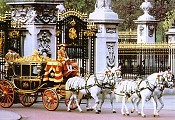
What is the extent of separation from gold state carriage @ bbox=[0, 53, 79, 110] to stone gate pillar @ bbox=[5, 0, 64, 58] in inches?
85.1

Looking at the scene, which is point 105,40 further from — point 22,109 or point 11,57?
point 22,109

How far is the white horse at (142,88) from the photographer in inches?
813

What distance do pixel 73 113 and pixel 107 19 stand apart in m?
6.49

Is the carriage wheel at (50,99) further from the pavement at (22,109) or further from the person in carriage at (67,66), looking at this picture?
A: the person in carriage at (67,66)

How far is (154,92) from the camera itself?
20.8 m

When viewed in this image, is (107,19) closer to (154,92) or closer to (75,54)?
(75,54)

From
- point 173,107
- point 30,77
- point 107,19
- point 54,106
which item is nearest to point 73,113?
point 54,106

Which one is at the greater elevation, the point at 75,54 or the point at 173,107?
the point at 75,54

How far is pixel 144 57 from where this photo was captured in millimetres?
33625

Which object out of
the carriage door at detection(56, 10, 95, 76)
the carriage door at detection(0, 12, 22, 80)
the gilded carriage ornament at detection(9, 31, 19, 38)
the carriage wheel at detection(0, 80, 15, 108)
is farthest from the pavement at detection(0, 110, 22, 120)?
the carriage door at detection(56, 10, 95, 76)

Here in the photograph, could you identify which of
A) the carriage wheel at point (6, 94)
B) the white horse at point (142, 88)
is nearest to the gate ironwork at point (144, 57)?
the carriage wheel at point (6, 94)

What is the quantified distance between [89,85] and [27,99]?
8.53 feet

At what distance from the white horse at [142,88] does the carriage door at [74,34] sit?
437 cm

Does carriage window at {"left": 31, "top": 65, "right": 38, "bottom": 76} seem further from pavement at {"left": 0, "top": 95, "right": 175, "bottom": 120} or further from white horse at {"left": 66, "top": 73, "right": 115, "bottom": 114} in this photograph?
white horse at {"left": 66, "top": 73, "right": 115, "bottom": 114}
